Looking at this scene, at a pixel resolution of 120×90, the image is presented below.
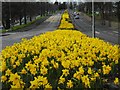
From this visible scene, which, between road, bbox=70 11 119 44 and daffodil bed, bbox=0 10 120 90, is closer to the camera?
daffodil bed, bbox=0 10 120 90

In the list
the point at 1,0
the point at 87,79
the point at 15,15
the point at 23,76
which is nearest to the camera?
the point at 87,79

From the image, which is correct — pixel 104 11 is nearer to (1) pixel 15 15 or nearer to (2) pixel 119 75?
(1) pixel 15 15

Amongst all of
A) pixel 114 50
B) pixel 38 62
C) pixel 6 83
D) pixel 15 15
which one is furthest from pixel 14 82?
pixel 15 15

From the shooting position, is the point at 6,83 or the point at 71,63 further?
the point at 71,63

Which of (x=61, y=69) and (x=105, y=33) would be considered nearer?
(x=61, y=69)

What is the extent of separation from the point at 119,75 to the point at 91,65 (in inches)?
28.9

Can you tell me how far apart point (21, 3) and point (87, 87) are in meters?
61.5

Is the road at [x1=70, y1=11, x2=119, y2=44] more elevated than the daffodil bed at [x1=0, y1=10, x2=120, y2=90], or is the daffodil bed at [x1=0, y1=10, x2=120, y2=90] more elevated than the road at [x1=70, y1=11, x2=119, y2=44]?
the daffodil bed at [x1=0, y1=10, x2=120, y2=90]

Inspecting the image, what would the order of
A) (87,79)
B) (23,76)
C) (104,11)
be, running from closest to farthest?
(87,79)
(23,76)
(104,11)

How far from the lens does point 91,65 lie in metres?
7.61

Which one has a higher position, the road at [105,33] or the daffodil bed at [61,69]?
the daffodil bed at [61,69]

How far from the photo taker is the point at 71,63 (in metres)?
7.35

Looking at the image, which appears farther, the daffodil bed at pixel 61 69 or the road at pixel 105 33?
the road at pixel 105 33

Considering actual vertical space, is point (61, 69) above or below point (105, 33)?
above
